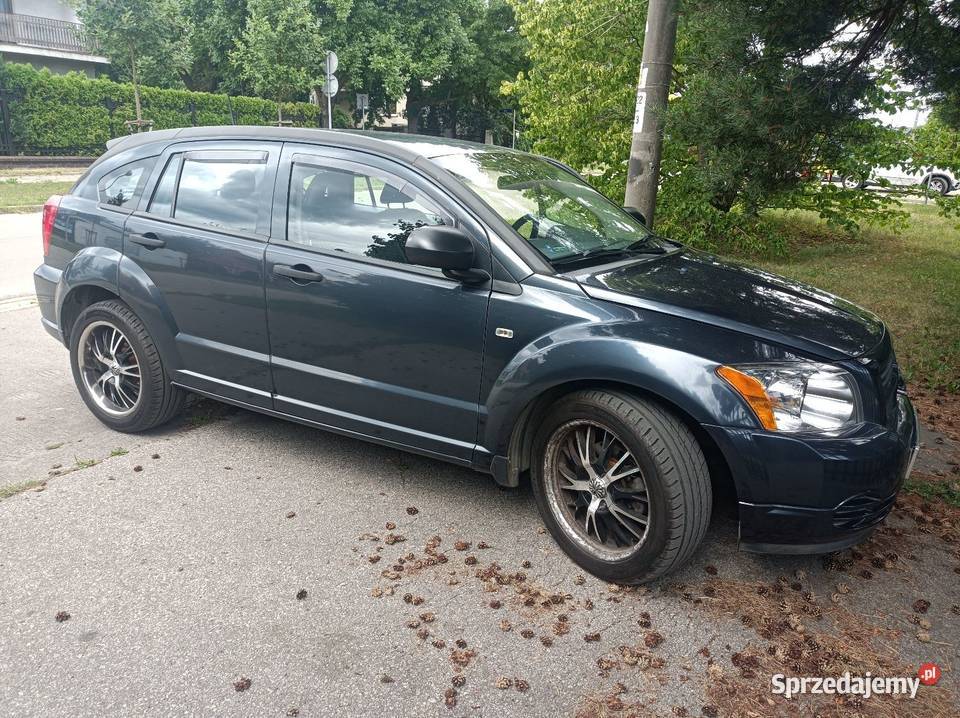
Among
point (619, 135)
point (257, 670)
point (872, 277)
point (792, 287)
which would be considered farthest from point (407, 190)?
point (872, 277)

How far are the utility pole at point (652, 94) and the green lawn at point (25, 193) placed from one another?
513 inches

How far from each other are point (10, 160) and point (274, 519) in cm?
2466

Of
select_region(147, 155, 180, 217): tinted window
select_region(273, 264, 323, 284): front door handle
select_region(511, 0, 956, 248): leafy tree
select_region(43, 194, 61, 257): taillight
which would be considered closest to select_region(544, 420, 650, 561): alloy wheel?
select_region(273, 264, 323, 284): front door handle

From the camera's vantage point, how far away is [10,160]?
23562 mm

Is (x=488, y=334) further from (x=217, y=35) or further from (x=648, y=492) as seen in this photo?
(x=217, y=35)

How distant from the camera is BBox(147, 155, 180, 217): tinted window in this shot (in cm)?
441

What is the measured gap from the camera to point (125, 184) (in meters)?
4.64

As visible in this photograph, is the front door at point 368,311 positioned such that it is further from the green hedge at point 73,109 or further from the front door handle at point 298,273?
the green hedge at point 73,109

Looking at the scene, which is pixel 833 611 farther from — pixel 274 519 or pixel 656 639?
pixel 274 519

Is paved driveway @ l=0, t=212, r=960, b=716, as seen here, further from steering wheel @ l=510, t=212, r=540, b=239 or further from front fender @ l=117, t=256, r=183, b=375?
steering wheel @ l=510, t=212, r=540, b=239

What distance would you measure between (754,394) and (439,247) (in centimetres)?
139

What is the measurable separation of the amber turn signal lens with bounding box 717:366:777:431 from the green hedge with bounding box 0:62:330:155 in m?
26.7

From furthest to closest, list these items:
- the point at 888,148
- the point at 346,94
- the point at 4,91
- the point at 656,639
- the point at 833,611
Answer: the point at 346,94
the point at 4,91
the point at 888,148
the point at 833,611
the point at 656,639

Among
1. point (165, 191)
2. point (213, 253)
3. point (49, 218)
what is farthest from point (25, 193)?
point (213, 253)
